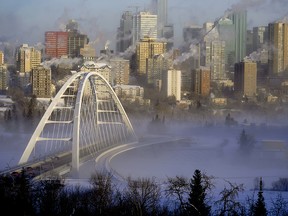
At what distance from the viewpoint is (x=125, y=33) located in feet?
81.9

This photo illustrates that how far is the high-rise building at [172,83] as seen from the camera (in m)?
22.5

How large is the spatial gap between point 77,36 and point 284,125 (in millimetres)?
7325

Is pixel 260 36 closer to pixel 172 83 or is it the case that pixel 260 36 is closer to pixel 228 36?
pixel 228 36

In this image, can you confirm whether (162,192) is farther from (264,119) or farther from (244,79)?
(244,79)

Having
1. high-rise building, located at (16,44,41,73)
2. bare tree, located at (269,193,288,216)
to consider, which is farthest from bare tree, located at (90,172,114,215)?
high-rise building, located at (16,44,41,73)

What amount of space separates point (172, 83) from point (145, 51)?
1721 mm

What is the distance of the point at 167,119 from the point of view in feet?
67.7

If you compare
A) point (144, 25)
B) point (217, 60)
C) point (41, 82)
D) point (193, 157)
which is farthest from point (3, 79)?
point (193, 157)

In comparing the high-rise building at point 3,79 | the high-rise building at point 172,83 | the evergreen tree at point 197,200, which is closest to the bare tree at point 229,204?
the evergreen tree at point 197,200

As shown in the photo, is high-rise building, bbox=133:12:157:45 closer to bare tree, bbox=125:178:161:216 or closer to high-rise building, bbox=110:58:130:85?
high-rise building, bbox=110:58:130:85

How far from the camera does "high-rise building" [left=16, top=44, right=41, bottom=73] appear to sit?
73.7ft

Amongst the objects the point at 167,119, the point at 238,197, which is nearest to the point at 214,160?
the point at 238,197

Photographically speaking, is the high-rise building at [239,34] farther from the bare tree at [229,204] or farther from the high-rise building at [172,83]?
the bare tree at [229,204]

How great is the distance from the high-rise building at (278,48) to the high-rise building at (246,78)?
0.79 meters
